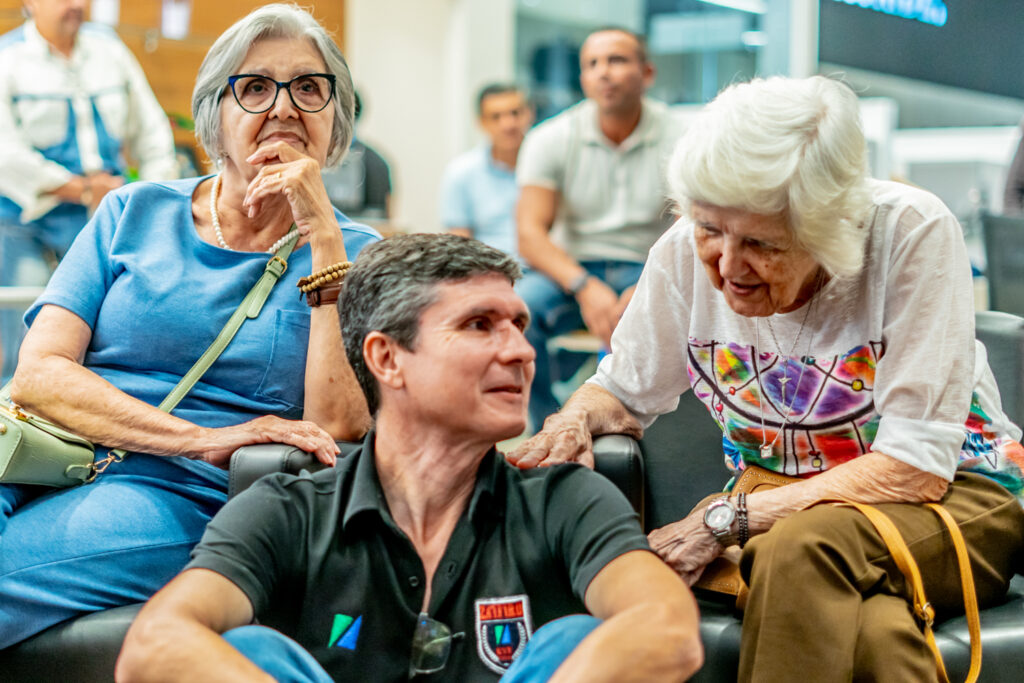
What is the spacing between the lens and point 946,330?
1619 mm

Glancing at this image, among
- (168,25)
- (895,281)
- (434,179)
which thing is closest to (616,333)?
(895,281)

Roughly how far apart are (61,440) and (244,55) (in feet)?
2.60

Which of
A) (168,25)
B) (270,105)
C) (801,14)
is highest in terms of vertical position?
(168,25)

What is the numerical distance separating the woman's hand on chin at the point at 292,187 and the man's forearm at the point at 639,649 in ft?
3.35

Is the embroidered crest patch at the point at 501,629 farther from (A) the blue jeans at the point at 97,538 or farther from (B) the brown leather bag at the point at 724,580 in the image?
(A) the blue jeans at the point at 97,538

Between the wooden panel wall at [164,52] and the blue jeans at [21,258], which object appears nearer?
the blue jeans at [21,258]

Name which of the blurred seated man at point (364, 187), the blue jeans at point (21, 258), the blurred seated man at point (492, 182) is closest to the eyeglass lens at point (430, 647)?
the blue jeans at point (21, 258)

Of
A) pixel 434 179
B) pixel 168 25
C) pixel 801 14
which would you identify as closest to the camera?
pixel 801 14

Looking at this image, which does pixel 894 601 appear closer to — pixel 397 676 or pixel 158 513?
pixel 397 676

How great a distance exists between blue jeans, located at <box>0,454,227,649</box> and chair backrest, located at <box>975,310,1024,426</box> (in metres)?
1.55

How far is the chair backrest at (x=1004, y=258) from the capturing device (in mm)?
3133

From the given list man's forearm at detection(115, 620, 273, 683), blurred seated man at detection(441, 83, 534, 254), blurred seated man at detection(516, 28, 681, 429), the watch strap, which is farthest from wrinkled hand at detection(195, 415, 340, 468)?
blurred seated man at detection(441, 83, 534, 254)

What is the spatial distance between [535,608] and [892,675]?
49 cm

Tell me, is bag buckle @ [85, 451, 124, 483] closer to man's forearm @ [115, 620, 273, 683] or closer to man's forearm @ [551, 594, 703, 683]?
man's forearm @ [115, 620, 273, 683]
